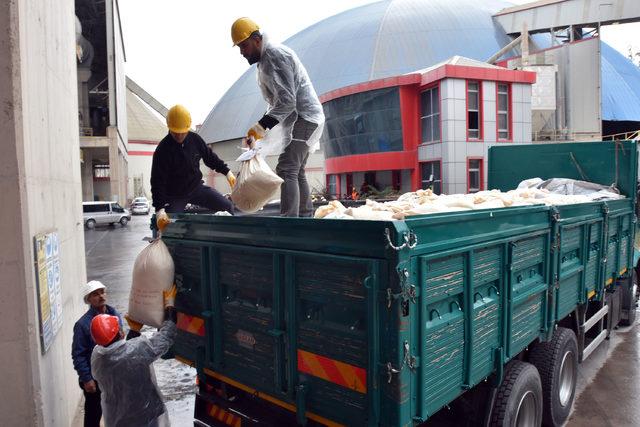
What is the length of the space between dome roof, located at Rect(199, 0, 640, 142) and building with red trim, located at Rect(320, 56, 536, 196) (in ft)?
45.2

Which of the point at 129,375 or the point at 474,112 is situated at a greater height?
the point at 474,112

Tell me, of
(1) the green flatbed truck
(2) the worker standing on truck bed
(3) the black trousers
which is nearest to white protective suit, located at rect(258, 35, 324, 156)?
(1) the green flatbed truck

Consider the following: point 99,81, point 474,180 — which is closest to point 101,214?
point 99,81

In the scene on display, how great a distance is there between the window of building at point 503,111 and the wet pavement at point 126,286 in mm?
18676

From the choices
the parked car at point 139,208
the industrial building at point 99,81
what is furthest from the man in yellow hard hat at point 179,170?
the parked car at point 139,208

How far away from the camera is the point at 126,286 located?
39.3ft

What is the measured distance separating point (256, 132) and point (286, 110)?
34 cm

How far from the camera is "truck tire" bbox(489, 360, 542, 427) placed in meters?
3.24

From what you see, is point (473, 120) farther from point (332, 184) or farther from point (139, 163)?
point (139, 163)

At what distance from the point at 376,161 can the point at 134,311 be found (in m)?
26.8

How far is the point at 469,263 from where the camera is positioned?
9.25 feet

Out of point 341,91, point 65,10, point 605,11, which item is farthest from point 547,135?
point 65,10

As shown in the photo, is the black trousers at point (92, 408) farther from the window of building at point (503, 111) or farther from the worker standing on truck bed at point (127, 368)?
the window of building at point (503, 111)

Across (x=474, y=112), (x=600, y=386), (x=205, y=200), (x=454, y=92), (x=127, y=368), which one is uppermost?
(x=454, y=92)
